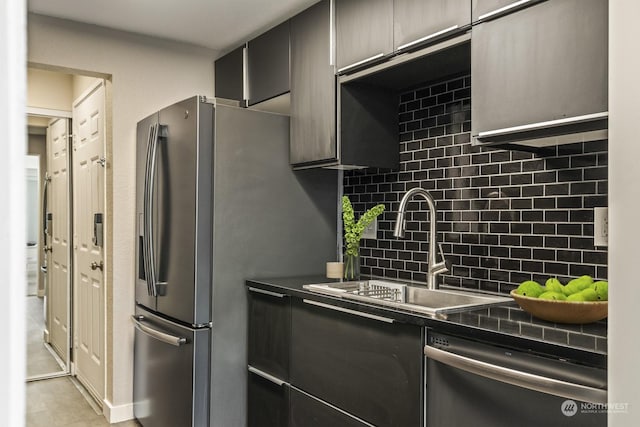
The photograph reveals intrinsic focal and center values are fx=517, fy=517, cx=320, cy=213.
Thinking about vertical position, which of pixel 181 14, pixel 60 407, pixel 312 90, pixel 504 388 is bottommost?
pixel 60 407

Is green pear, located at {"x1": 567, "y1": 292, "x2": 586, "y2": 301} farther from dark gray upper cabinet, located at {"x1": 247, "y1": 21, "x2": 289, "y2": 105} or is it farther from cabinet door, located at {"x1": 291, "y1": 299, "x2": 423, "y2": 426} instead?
dark gray upper cabinet, located at {"x1": 247, "y1": 21, "x2": 289, "y2": 105}

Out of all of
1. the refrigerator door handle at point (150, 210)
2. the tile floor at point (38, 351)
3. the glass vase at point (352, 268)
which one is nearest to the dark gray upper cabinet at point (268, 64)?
the refrigerator door handle at point (150, 210)

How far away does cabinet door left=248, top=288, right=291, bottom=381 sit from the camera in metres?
2.44

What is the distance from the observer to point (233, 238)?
2664 millimetres

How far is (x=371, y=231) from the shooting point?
2879 mm

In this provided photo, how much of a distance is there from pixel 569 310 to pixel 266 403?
159cm

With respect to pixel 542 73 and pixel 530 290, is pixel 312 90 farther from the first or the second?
pixel 530 290

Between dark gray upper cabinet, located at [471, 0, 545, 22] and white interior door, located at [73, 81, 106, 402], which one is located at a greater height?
dark gray upper cabinet, located at [471, 0, 545, 22]

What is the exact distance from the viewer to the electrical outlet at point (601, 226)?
1.72m

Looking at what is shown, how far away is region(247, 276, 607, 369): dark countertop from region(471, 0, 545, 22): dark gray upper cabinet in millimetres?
1001

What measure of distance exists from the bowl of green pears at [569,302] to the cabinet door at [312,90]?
47.7 inches
